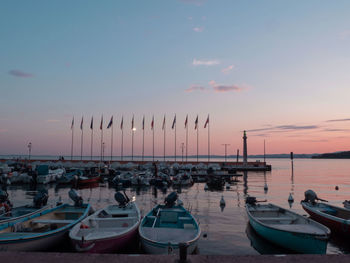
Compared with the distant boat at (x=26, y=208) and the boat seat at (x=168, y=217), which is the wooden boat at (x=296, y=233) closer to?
the boat seat at (x=168, y=217)

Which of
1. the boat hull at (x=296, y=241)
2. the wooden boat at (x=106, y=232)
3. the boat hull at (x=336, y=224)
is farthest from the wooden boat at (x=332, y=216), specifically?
the wooden boat at (x=106, y=232)

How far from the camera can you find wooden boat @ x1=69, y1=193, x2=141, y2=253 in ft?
37.9

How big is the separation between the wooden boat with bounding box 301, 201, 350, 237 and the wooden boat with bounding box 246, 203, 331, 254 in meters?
2.36

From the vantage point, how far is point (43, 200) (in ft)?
66.8

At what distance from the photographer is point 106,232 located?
13.6 meters

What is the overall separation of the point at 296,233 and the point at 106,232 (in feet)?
30.7

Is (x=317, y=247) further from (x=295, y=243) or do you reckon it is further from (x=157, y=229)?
(x=157, y=229)

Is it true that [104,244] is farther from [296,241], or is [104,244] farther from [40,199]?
[40,199]

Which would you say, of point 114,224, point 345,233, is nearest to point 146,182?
point 114,224

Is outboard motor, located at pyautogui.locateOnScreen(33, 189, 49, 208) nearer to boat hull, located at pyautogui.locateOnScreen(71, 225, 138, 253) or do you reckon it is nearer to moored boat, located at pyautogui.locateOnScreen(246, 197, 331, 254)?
boat hull, located at pyautogui.locateOnScreen(71, 225, 138, 253)

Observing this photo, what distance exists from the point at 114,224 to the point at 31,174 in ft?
131

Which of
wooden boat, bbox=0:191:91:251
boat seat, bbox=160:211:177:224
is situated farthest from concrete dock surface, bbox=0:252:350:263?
boat seat, bbox=160:211:177:224

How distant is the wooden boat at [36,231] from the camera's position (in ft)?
37.9

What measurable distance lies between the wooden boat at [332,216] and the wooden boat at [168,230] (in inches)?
360
